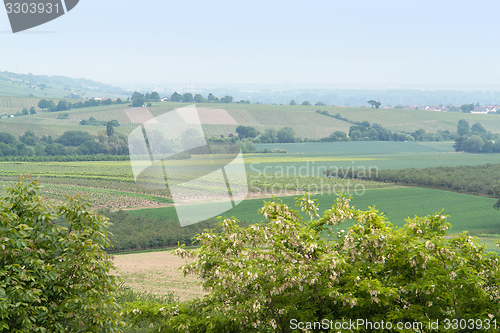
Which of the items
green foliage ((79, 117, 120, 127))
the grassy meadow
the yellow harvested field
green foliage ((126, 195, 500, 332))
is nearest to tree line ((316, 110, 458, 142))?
the grassy meadow

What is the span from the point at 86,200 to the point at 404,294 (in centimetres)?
727

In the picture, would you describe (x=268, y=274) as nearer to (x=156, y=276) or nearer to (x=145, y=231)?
(x=156, y=276)

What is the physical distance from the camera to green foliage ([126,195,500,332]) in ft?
29.5

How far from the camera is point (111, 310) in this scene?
8680mm

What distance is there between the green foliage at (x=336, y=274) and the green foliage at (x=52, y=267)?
7.88 feet

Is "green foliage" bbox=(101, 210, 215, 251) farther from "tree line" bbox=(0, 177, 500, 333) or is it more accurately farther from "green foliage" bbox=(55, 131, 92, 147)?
"green foliage" bbox=(55, 131, 92, 147)

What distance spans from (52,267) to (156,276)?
20725 mm

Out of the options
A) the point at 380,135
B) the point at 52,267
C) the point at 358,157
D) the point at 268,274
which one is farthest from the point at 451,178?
the point at 380,135

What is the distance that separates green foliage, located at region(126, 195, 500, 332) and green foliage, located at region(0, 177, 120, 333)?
7.88 feet

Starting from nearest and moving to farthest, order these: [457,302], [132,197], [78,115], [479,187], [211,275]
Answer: [457,302] < [211,275] < [132,197] < [479,187] < [78,115]

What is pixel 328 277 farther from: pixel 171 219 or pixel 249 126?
pixel 249 126

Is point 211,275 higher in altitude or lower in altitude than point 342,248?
lower

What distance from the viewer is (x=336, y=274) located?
354 inches

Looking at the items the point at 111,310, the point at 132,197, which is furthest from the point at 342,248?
the point at 132,197
